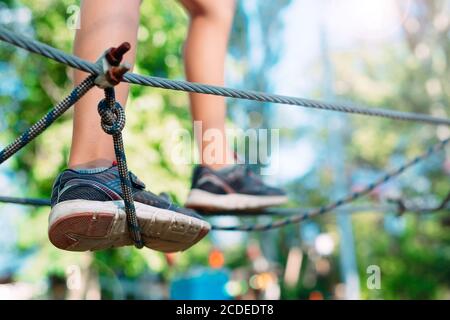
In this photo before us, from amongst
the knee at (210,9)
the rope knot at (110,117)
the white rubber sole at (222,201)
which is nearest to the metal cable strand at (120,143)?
the rope knot at (110,117)

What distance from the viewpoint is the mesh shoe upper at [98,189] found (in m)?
1.05

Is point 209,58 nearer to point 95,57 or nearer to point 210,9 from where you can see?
point 210,9

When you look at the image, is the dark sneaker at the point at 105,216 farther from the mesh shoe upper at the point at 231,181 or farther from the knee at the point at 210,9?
the knee at the point at 210,9

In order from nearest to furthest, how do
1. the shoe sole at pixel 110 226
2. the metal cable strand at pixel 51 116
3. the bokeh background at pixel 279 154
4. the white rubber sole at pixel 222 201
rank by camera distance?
the metal cable strand at pixel 51 116, the shoe sole at pixel 110 226, the white rubber sole at pixel 222 201, the bokeh background at pixel 279 154

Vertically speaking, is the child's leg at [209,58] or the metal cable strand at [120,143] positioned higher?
the child's leg at [209,58]

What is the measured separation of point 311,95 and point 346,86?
94 centimetres

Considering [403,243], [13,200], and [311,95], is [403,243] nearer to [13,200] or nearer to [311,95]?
[311,95]

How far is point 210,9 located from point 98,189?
0.73 metres

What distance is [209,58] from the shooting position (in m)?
1.65

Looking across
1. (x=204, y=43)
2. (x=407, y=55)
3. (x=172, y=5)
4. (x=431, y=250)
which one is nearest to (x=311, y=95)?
(x=407, y=55)

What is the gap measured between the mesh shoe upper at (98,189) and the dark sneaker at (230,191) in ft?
1.52

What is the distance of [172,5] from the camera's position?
5109 mm

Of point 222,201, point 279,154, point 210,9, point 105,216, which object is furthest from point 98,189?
point 279,154

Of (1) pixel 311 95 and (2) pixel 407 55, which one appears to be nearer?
(2) pixel 407 55
